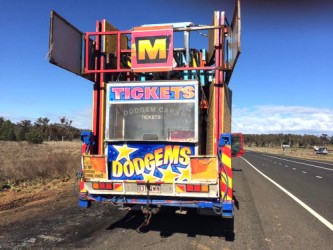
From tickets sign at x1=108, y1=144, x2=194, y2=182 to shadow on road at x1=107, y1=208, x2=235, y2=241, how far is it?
124cm

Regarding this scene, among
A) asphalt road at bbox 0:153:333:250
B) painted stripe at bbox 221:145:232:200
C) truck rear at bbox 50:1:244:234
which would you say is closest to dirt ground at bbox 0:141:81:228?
asphalt road at bbox 0:153:333:250

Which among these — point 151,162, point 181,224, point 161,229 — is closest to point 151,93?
point 151,162

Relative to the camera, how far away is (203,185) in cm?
589

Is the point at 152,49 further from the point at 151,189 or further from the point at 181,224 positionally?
the point at 181,224

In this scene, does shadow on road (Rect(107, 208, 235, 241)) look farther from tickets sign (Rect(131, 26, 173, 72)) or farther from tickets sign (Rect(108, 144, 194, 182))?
tickets sign (Rect(131, 26, 173, 72))

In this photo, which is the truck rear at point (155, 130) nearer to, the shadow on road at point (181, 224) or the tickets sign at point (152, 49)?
the tickets sign at point (152, 49)

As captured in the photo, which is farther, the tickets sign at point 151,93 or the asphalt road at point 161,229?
the tickets sign at point 151,93

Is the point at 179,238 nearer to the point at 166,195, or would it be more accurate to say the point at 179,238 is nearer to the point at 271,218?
the point at 166,195

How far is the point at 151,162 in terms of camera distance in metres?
6.36

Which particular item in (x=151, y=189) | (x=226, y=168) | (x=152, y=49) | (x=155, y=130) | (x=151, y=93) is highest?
(x=152, y=49)

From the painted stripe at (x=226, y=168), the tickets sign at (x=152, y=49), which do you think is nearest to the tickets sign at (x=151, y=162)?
the painted stripe at (x=226, y=168)

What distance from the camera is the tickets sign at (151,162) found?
6.25 m

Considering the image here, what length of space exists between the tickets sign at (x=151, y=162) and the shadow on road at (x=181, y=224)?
1245 millimetres

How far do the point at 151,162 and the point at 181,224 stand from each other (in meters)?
1.98
